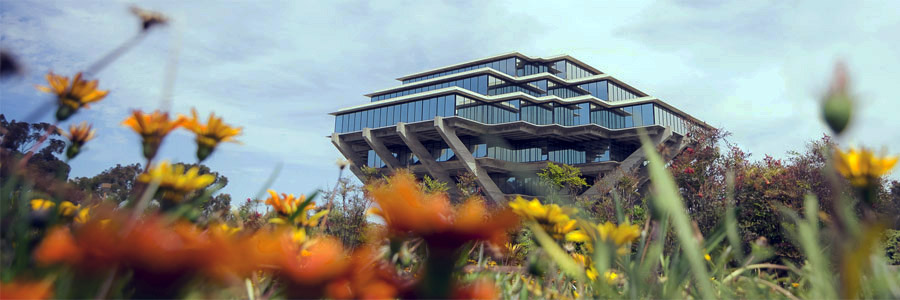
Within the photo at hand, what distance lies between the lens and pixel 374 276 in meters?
0.79

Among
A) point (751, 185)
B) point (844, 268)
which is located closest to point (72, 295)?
point (844, 268)

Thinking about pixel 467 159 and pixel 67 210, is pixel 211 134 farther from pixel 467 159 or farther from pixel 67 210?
pixel 467 159

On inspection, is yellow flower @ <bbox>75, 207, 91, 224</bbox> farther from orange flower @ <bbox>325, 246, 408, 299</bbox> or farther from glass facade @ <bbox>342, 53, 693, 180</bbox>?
glass facade @ <bbox>342, 53, 693, 180</bbox>

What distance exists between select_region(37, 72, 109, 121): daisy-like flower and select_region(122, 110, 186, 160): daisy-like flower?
11.2 inches

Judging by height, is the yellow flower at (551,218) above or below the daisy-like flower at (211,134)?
below

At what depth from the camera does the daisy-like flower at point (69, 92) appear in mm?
1126

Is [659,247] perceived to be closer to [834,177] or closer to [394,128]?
[834,177]

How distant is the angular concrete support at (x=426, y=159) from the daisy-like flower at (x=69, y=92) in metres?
34.6

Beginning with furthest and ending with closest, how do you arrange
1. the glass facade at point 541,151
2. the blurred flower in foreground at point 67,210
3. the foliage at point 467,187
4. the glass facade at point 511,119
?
the glass facade at point 541,151
the glass facade at point 511,119
the foliage at point 467,187
the blurred flower in foreground at point 67,210

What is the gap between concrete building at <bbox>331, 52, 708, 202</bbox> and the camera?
35562mm

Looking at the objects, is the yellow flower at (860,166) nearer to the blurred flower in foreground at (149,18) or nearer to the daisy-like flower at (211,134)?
the daisy-like flower at (211,134)

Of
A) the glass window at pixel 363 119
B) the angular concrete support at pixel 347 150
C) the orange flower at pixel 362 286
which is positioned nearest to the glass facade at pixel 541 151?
the glass window at pixel 363 119

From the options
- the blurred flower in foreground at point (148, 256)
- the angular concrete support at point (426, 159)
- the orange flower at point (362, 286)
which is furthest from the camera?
the angular concrete support at point (426, 159)

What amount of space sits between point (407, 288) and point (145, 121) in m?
0.63
